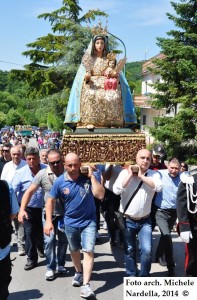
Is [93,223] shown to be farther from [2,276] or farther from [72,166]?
[2,276]

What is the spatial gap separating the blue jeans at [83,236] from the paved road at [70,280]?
0.55 meters

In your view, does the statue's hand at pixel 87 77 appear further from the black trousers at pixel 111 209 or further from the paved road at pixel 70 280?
the paved road at pixel 70 280

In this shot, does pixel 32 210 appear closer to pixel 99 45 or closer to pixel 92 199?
pixel 92 199

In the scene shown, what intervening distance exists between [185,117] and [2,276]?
40.0 ft

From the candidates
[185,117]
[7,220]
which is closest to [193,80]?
[185,117]

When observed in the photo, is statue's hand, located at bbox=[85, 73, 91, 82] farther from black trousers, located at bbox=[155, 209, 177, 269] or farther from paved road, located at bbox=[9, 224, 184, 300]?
paved road, located at bbox=[9, 224, 184, 300]

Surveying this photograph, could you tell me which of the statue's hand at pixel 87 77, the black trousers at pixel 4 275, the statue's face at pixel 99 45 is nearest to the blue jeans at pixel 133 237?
the black trousers at pixel 4 275

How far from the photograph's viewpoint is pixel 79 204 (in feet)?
16.4

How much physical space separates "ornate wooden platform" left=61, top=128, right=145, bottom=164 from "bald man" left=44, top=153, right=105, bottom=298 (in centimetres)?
55

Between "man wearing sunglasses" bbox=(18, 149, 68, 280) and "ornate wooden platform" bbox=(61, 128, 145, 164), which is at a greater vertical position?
"ornate wooden platform" bbox=(61, 128, 145, 164)

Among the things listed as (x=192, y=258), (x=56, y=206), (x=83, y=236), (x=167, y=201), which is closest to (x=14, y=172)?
(x=56, y=206)

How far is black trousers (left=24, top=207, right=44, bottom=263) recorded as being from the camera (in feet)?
20.4

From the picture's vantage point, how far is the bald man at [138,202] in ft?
16.4

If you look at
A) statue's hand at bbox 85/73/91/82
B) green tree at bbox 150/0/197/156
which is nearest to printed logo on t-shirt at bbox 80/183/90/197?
statue's hand at bbox 85/73/91/82
